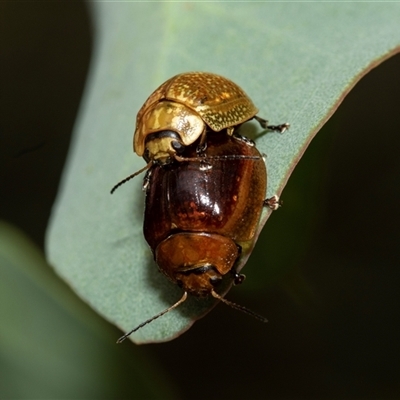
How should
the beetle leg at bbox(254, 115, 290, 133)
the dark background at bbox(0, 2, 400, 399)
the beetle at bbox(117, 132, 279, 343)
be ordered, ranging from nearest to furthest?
the beetle at bbox(117, 132, 279, 343) < the beetle leg at bbox(254, 115, 290, 133) < the dark background at bbox(0, 2, 400, 399)

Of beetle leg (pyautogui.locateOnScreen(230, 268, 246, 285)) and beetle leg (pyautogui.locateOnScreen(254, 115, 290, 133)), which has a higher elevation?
beetle leg (pyautogui.locateOnScreen(254, 115, 290, 133))

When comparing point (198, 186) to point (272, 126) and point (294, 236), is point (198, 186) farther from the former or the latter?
point (294, 236)

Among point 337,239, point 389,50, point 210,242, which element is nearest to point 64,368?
point 210,242

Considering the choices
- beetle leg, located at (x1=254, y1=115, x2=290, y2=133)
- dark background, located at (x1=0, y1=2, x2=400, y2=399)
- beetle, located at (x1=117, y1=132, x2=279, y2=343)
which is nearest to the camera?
beetle, located at (x1=117, y1=132, x2=279, y2=343)

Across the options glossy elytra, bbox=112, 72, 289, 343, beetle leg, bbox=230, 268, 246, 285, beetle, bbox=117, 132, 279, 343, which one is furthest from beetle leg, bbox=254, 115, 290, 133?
beetle leg, bbox=230, 268, 246, 285

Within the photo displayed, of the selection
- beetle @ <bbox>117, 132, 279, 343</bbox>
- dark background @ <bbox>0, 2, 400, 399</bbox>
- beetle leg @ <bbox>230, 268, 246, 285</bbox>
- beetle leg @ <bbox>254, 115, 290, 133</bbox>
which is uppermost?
beetle leg @ <bbox>254, 115, 290, 133</bbox>

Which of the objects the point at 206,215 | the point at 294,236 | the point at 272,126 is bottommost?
the point at 294,236

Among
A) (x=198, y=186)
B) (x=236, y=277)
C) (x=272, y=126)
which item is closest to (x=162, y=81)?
(x=272, y=126)

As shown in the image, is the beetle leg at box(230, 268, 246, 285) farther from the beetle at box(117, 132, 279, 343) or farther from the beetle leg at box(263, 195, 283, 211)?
the beetle leg at box(263, 195, 283, 211)
